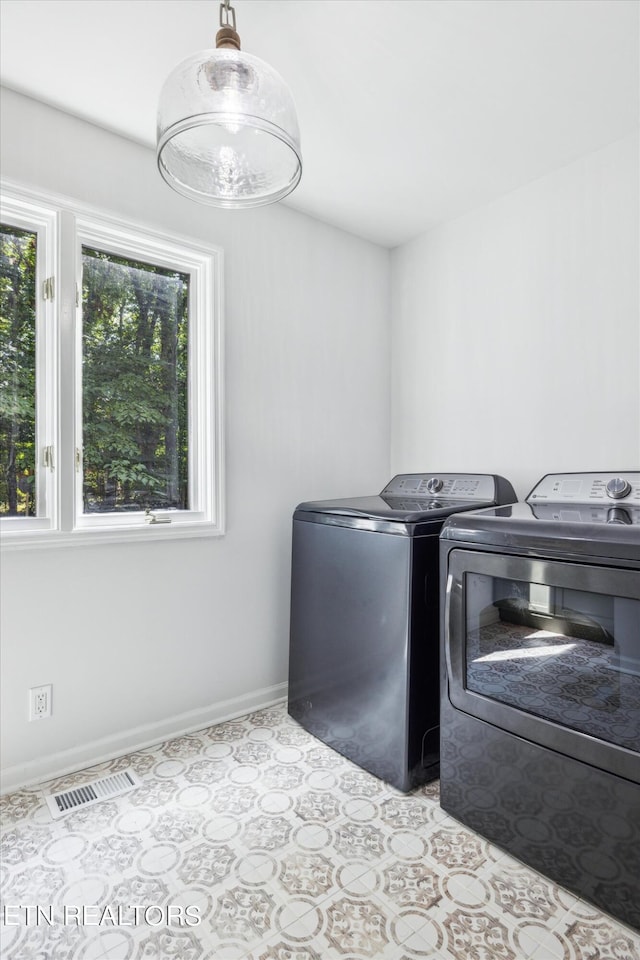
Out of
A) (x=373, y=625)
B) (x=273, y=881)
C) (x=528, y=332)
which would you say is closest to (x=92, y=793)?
(x=273, y=881)

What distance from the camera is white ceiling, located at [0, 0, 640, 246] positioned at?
1.46 m

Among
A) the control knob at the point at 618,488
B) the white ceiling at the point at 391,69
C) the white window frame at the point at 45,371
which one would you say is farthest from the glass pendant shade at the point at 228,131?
the control knob at the point at 618,488

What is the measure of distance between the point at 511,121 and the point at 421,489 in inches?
58.4

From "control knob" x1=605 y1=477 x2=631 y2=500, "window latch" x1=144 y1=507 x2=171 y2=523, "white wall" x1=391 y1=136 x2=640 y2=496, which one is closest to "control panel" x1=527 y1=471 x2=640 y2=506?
"control knob" x1=605 y1=477 x2=631 y2=500

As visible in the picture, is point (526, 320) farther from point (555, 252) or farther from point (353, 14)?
point (353, 14)

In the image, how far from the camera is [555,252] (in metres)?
2.17

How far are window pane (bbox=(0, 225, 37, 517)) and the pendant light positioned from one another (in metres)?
0.90

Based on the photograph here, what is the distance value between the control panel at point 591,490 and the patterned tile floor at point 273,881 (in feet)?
3.62

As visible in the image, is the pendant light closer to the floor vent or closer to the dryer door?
the dryer door

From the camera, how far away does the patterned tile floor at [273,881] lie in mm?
1185

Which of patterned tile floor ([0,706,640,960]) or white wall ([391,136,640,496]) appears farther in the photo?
white wall ([391,136,640,496])

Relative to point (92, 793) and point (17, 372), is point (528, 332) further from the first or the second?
point (92, 793)

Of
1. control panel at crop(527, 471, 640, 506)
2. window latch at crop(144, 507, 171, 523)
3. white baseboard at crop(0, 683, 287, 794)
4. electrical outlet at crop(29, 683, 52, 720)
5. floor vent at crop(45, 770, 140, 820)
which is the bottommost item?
floor vent at crop(45, 770, 140, 820)

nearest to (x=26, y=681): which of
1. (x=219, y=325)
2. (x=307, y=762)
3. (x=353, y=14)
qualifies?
(x=307, y=762)
